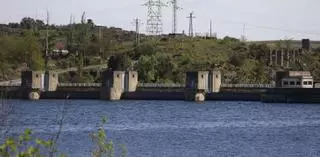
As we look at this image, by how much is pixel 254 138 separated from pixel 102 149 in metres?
41.4

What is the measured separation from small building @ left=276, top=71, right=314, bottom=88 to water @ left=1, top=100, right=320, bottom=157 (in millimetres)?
17458

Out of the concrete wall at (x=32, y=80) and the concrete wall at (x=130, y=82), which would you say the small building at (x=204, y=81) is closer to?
the concrete wall at (x=130, y=82)

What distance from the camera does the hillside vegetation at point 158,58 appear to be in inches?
5664

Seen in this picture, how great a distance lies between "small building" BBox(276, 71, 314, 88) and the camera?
117312 mm

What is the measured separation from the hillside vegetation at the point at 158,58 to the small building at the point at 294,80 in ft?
71.3

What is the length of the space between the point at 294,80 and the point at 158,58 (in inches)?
Result: 1318

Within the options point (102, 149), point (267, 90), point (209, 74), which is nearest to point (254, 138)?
point (102, 149)

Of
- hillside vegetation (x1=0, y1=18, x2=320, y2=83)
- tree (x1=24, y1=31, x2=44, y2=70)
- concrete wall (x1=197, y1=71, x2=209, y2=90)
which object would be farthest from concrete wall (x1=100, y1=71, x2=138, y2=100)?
tree (x1=24, y1=31, x2=44, y2=70)

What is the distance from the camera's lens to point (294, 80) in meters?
118

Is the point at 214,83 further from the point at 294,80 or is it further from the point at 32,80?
the point at 32,80

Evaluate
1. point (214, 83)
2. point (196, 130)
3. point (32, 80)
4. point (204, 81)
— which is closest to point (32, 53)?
point (32, 80)

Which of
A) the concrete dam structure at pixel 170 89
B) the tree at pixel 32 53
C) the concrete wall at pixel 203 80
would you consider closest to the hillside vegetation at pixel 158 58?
the tree at pixel 32 53

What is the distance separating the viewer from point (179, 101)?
12025 centimetres

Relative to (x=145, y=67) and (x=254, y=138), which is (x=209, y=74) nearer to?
(x=145, y=67)
